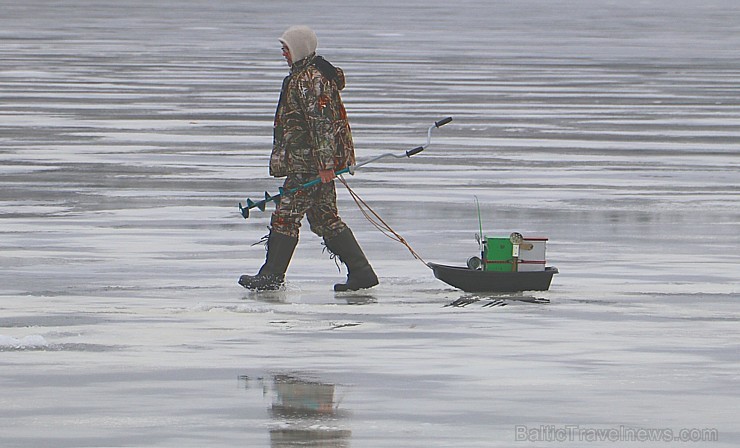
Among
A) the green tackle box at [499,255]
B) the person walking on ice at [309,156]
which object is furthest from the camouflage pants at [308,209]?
the green tackle box at [499,255]

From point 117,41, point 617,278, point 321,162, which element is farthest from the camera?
point 117,41

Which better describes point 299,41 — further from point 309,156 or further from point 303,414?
point 303,414

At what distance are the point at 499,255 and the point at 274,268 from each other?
4.19 ft

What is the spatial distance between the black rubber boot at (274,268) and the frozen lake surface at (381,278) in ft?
0.35

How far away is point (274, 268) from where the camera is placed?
40.9ft

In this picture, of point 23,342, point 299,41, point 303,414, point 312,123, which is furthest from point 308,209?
point 303,414

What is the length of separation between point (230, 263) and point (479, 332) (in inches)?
131

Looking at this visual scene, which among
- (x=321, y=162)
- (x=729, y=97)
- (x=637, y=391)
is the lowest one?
(x=637, y=391)

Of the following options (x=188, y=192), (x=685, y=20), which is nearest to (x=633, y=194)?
(x=188, y=192)

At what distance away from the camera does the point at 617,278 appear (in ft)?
43.0

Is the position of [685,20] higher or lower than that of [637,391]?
higher

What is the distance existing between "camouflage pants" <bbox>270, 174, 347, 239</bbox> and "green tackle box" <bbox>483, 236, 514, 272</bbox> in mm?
867

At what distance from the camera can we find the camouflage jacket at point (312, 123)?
481 inches

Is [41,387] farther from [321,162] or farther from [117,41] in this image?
[117,41]
